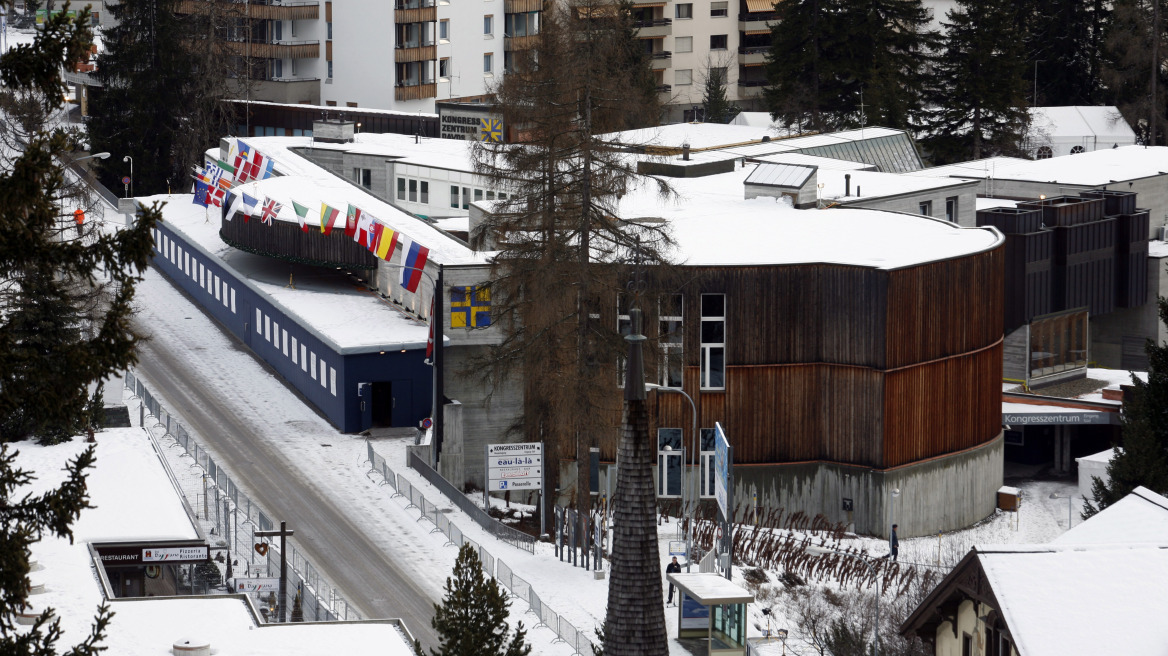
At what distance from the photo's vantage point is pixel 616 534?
24047 millimetres

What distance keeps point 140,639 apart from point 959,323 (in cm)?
2879

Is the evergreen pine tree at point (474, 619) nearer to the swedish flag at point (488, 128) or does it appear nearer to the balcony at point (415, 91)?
the swedish flag at point (488, 128)

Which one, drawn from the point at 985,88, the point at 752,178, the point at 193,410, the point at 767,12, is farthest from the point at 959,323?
the point at 767,12

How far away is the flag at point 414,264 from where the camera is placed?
55781 mm

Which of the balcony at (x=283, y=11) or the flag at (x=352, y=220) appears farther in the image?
the balcony at (x=283, y=11)

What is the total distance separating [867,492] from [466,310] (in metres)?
12.6

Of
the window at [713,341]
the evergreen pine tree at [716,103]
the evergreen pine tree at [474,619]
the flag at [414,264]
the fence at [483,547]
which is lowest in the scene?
the fence at [483,547]

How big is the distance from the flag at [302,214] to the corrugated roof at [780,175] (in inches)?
631

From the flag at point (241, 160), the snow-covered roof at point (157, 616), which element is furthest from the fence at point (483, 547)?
the flag at point (241, 160)

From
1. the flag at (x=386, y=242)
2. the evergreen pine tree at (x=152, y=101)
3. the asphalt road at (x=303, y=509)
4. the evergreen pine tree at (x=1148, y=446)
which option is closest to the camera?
the asphalt road at (x=303, y=509)

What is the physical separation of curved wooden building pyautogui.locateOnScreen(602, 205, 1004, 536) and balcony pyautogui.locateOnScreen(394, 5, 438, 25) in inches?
2295

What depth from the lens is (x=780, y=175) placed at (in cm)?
5947

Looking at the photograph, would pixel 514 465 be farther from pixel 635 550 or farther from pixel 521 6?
pixel 521 6

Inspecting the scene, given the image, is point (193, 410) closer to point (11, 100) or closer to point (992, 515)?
point (992, 515)
